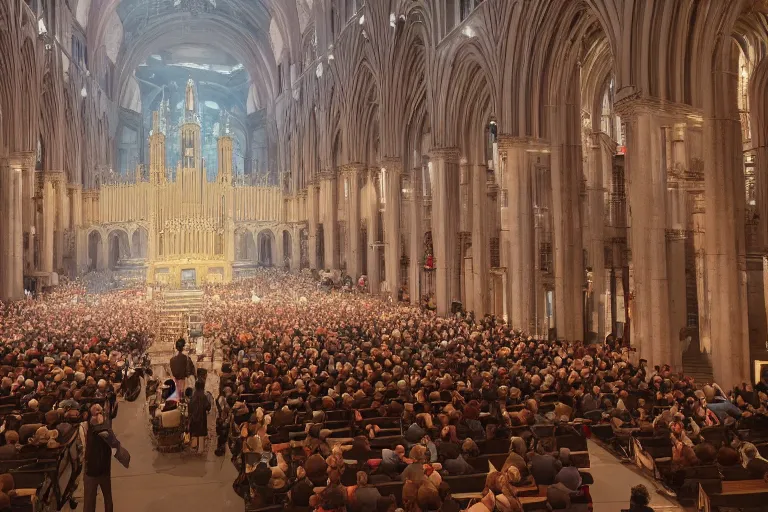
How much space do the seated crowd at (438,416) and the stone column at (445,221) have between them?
11229mm

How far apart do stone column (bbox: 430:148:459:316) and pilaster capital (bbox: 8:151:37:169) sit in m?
22.1

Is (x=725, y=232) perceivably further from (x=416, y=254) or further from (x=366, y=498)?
(x=416, y=254)

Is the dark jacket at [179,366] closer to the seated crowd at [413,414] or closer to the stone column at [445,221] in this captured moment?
the seated crowd at [413,414]

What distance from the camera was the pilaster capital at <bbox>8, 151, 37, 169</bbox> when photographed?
34375 mm

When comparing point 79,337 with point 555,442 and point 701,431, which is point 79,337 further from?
point 701,431

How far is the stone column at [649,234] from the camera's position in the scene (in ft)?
57.7

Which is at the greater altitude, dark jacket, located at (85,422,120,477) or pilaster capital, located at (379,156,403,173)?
pilaster capital, located at (379,156,403,173)

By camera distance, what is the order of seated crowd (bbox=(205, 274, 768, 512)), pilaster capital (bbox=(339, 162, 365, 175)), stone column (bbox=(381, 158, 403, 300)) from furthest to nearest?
pilaster capital (bbox=(339, 162, 365, 175))
stone column (bbox=(381, 158, 403, 300))
seated crowd (bbox=(205, 274, 768, 512))

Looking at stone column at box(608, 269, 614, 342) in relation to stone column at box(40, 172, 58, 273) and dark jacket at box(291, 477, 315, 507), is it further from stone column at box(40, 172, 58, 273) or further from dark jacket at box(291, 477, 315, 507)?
stone column at box(40, 172, 58, 273)

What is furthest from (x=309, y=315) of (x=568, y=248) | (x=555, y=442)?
(x=555, y=442)

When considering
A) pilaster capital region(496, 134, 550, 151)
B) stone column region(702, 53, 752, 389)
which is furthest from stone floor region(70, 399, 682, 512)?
pilaster capital region(496, 134, 550, 151)

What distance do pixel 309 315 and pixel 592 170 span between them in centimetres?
1498

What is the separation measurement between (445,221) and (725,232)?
15623mm

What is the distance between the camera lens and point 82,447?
10547mm
